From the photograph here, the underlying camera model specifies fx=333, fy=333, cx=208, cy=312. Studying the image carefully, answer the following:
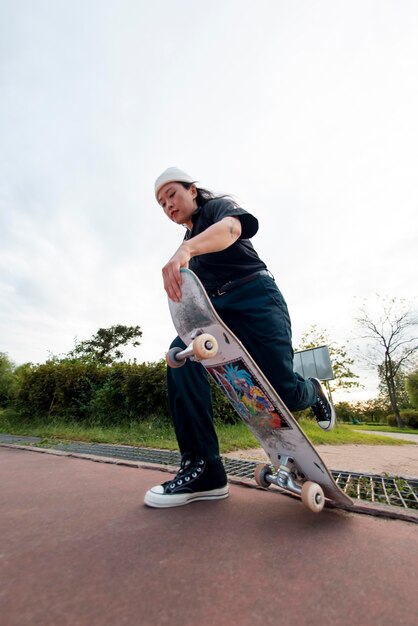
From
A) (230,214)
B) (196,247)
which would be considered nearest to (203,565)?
(196,247)

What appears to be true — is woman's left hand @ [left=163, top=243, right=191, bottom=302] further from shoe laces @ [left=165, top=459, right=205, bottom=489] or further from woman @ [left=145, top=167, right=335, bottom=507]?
shoe laces @ [left=165, top=459, right=205, bottom=489]

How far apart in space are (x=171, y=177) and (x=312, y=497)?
190cm

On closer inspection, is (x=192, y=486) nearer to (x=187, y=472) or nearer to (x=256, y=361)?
(x=187, y=472)

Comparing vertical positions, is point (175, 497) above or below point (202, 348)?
below

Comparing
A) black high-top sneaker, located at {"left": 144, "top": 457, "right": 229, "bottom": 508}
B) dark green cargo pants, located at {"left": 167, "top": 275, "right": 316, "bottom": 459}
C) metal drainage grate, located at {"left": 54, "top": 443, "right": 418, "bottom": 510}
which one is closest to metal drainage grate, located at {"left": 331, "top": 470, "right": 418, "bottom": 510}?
metal drainage grate, located at {"left": 54, "top": 443, "right": 418, "bottom": 510}

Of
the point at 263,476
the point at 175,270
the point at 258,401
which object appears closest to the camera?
the point at 175,270

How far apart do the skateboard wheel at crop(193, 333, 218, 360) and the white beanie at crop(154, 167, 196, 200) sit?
3.71ft

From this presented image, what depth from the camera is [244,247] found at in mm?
2004

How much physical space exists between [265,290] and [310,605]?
54.5 inches

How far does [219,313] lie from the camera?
196 centimetres

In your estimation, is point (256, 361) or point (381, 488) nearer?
point (256, 361)

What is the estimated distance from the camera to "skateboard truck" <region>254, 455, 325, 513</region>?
1471 mm

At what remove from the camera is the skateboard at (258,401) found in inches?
63.1

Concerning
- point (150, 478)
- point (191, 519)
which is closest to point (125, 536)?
point (191, 519)
